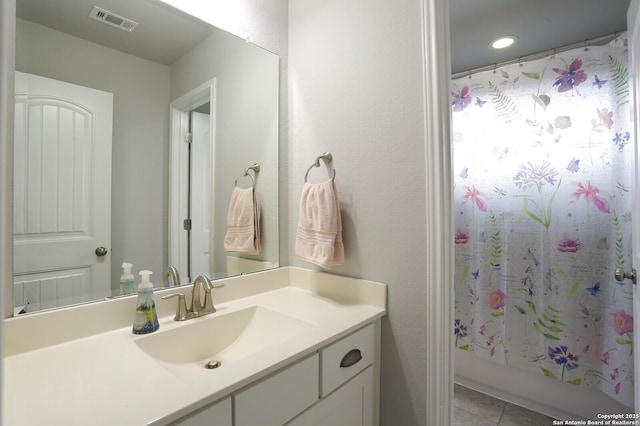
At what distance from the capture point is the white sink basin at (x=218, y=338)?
93cm

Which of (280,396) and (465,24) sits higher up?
(465,24)

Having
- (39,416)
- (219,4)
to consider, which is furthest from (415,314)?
(219,4)

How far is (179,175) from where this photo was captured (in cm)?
117

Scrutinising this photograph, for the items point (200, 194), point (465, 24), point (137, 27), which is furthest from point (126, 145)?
point (465, 24)

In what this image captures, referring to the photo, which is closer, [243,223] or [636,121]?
[636,121]

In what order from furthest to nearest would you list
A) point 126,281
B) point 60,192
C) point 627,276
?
point 627,276
point 126,281
point 60,192

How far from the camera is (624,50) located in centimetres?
152

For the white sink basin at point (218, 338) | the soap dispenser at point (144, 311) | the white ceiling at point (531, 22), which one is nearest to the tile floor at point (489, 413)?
the white sink basin at point (218, 338)

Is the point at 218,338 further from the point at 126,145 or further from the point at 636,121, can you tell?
the point at 636,121

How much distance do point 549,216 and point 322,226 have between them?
53.5 inches

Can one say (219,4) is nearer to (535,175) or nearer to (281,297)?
(281,297)

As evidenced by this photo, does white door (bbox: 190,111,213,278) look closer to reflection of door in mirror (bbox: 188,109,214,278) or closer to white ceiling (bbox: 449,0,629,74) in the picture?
reflection of door in mirror (bbox: 188,109,214,278)

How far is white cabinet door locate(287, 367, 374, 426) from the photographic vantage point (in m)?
0.86

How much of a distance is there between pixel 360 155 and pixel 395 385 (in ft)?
2.80
